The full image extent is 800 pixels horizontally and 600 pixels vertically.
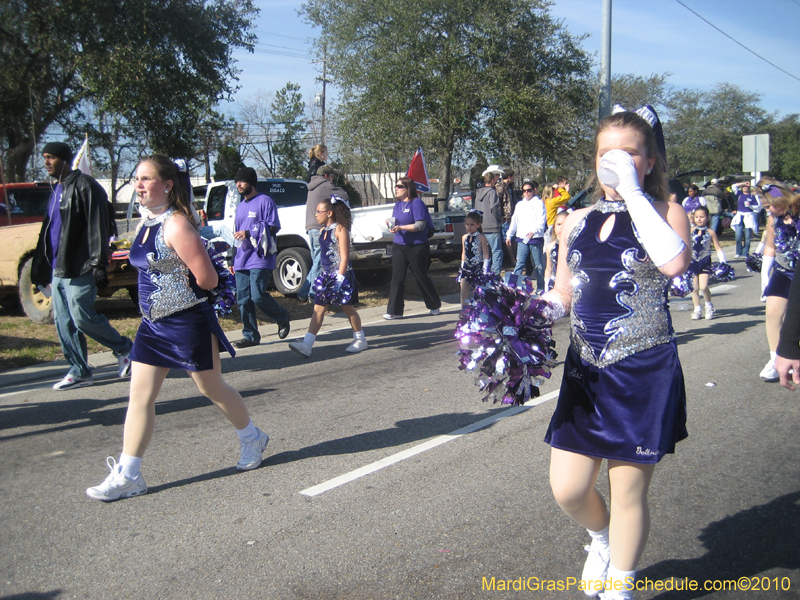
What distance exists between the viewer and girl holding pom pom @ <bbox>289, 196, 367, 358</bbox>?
7301mm

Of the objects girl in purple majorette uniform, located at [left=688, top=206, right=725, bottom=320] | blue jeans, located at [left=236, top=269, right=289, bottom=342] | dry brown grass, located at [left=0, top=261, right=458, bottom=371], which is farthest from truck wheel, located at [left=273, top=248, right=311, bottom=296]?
girl in purple majorette uniform, located at [left=688, top=206, right=725, bottom=320]

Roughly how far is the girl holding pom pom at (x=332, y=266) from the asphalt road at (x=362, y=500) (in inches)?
48.3

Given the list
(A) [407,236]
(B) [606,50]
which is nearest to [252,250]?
(A) [407,236]

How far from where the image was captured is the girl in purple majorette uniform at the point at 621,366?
2.44 metres

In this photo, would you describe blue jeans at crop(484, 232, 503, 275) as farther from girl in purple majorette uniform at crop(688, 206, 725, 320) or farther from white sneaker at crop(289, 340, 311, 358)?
white sneaker at crop(289, 340, 311, 358)

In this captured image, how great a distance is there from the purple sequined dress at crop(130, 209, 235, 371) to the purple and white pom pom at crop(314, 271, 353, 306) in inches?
133

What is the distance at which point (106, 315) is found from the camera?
1036 centimetres

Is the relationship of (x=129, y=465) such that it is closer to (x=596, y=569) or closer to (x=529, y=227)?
(x=596, y=569)

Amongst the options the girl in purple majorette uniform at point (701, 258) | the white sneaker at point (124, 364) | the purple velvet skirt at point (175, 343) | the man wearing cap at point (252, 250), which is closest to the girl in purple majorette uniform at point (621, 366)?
the purple velvet skirt at point (175, 343)

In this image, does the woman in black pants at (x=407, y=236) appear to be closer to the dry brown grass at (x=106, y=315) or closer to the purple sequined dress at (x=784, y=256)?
the dry brown grass at (x=106, y=315)

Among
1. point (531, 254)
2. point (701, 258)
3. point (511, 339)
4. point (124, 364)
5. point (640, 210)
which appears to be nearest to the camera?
point (640, 210)

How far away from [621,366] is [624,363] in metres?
0.02

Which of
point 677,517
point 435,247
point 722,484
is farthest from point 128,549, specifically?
point 435,247

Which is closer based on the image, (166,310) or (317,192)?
(166,310)
